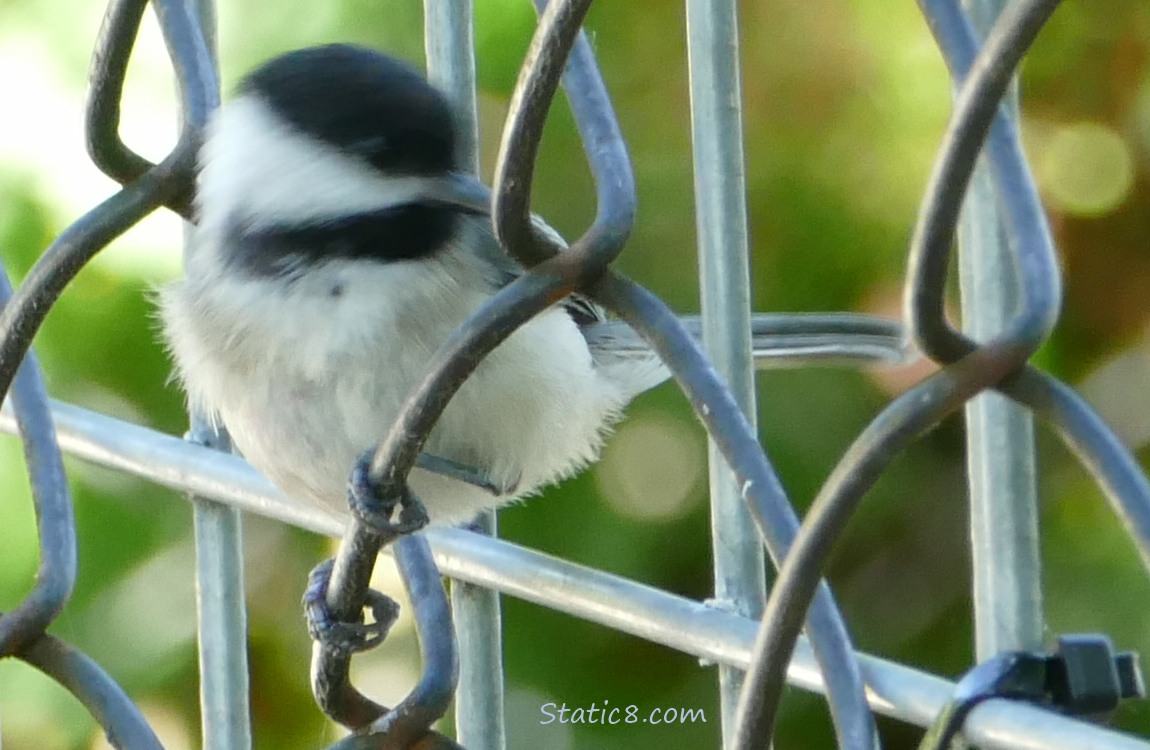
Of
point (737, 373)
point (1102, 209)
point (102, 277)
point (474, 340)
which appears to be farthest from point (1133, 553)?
point (102, 277)

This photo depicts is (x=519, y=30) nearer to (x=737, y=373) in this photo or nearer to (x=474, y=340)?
(x=737, y=373)

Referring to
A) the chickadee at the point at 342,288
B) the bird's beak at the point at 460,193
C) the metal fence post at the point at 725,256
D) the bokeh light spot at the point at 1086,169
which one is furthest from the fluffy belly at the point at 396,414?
the bokeh light spot at the point at 1086,169

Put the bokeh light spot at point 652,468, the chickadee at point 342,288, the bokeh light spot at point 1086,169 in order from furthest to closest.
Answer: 1. the bokeh light spot at point 652,468
2. the bokeh light spot at point 1086,169
3. the chickadee at point 342,288

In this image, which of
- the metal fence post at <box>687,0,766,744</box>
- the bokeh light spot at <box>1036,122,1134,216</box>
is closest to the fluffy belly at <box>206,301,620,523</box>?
the metal fence post at <box>687,0,766,744</box>

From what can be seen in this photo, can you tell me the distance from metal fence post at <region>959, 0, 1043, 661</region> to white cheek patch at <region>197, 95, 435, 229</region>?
1.25ft

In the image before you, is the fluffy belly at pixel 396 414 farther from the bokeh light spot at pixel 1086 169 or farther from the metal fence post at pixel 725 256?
the bokeh light spot at pixel 1086 169

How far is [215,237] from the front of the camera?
95 centimetres

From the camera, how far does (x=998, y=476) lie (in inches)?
19.5

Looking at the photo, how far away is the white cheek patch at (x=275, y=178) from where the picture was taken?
82 centimetres

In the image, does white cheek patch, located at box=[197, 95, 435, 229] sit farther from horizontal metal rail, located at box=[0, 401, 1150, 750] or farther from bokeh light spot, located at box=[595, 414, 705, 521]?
bokeh light spot, located at box=[595, 414, 705, 521]

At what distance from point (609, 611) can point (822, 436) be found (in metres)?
0.65

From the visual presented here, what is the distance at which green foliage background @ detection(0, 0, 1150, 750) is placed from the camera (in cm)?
122

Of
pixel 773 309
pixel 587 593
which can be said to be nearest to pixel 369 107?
pixel 587 593

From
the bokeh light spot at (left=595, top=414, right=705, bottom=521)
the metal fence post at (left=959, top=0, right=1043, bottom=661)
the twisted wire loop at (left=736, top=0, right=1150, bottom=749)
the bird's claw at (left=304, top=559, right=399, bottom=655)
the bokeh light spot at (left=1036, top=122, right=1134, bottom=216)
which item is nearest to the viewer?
the twisted wire loop at (left=736, top=0, right=1150, bottom=749)
